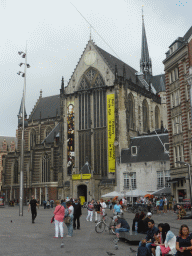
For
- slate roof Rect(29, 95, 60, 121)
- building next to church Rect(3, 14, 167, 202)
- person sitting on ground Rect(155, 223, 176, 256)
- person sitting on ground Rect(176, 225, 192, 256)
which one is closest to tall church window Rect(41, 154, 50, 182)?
building next to church Rect(3, 14, 167, 202)

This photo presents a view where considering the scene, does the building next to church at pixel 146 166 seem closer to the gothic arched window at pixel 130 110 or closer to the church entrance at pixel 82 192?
the gothic arched window at pixel 130 110

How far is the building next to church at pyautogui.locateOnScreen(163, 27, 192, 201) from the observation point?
31500 mm

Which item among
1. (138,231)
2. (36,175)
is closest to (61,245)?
(138,231)

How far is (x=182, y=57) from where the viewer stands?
32.6 meters

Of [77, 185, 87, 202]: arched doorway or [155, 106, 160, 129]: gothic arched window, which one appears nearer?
[77, 185, 87, 202]: arched doorway

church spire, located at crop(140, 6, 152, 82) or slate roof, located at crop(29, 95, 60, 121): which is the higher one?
church spire, located at crop(140, 6, 152, 82)

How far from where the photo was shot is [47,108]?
82812mm

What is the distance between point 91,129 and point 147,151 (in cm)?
1176

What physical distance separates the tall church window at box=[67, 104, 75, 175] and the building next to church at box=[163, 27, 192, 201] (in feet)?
83.2

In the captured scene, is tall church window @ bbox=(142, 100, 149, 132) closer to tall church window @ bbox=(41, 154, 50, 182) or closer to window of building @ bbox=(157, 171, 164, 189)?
window of building @ bbox=(157, 171, 164, 189)

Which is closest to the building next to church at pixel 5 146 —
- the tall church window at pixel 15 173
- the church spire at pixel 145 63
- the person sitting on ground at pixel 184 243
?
the tall church window at pixel 15 173

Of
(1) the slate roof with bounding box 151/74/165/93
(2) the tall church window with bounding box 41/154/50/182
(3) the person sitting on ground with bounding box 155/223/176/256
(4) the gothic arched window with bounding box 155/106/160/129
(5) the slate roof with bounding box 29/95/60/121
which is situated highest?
(1) the slate roof with bounding box 151/74/165/93

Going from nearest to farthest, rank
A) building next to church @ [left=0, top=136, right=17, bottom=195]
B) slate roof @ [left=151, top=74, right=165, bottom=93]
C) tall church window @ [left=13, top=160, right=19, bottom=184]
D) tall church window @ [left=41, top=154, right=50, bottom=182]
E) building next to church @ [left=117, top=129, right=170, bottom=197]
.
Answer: building next to church @ [left=117, top=129, right=170, bottom=197] → tall church window @ [left=41, top=154, right=50, bottom=182] → tall church window @ [left=13, top=160, right=19, bottom=184] → slate roof @ [left=151, top=74, right=165, bottom=93] → building next to church @ [left=0, top=136, right=17, bottom=195]

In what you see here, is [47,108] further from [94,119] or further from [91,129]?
[91,129]
